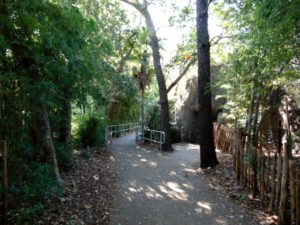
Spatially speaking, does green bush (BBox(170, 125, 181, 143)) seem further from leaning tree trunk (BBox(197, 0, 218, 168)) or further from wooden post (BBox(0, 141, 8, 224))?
wooden post (BBox(0, 141, 8, 224))

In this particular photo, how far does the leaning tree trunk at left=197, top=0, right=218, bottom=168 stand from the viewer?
25.8ft

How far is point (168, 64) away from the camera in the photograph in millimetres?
12492

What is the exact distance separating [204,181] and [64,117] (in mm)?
4291

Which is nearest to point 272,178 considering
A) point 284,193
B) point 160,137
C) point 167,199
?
point 284,193

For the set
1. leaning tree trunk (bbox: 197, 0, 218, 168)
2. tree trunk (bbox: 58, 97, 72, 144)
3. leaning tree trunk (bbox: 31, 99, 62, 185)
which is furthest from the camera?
tree trunk (bbox: 58, 97, 72, 144)

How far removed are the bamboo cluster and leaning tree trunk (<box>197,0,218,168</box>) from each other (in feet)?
4.36

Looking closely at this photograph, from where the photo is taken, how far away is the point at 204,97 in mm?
7883

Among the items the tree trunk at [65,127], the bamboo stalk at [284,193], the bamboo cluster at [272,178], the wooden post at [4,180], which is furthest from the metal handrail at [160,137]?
the wooden post at [4,180]

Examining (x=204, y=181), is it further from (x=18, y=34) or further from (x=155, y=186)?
(x=18, y=34)

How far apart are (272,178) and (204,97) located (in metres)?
3.81

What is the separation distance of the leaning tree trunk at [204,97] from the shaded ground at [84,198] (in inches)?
109

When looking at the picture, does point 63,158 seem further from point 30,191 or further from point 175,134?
point 175,134

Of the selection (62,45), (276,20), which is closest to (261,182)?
(276,20)

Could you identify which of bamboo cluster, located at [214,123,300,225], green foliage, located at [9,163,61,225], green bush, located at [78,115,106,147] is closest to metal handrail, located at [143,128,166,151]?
green bush, located at [78,115,106,147]
